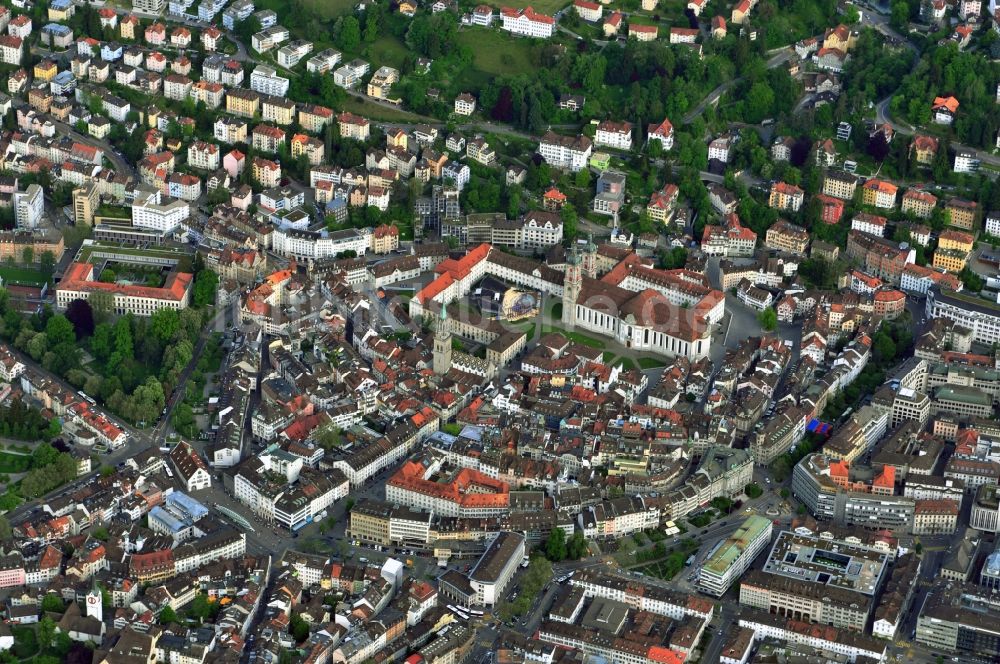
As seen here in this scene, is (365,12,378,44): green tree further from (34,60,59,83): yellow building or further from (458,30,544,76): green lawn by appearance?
(34,60,59,83): yellow building

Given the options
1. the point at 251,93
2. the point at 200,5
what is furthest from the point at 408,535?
the point at 200,5

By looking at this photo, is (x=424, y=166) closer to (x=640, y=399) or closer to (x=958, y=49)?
(x=640, y=399)

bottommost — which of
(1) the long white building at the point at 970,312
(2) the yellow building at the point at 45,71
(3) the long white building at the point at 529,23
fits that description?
(1) the long white building at the point at 970,312

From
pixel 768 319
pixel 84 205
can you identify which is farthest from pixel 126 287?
pixel 768 319

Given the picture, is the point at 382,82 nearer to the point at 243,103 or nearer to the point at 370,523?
the point at 243,103

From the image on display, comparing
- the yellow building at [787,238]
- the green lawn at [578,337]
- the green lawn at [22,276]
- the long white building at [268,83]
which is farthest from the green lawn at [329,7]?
the green lawn at [578,337]

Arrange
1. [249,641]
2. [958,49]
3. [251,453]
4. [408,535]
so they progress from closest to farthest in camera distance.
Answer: [249,641]
[408,535]
[251,453]
[958,49]

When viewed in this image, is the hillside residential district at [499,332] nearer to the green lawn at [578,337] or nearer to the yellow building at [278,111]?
the yellow building at [278,111]

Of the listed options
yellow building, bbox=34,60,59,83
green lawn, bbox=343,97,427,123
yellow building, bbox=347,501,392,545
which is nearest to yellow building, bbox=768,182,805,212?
green lawn, bbox=343,97,427,123
